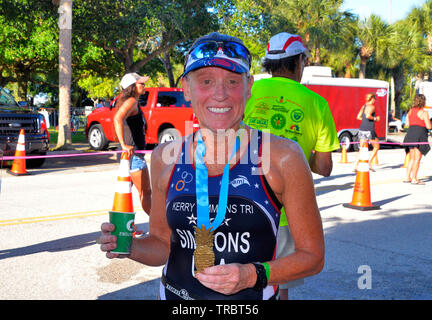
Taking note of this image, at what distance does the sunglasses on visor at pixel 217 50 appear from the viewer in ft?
7.00

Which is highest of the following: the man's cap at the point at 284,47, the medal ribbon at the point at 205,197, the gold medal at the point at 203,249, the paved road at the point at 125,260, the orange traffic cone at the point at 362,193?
the man's cap at the point at 284,47

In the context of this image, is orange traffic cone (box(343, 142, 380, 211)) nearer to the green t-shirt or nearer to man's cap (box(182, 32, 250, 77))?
the green t-shirt

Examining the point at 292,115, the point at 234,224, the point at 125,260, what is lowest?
the point at 125,260

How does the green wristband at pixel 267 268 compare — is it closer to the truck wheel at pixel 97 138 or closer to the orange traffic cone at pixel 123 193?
the orange traffic cone at pixel 123 193

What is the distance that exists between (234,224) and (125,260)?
160 inches

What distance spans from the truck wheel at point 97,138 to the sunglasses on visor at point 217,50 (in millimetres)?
17488

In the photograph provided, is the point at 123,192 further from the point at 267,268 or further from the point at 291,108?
the point at 267,268

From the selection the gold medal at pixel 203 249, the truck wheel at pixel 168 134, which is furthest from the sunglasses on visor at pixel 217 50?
the truck wheel at pixel 168 134

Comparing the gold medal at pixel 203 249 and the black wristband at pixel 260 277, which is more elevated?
the gold medal at pixel 203 249

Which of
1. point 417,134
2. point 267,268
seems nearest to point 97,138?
point 417,134

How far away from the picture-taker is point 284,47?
3.67 meters

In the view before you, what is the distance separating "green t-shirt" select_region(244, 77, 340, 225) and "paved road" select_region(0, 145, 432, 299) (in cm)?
176
